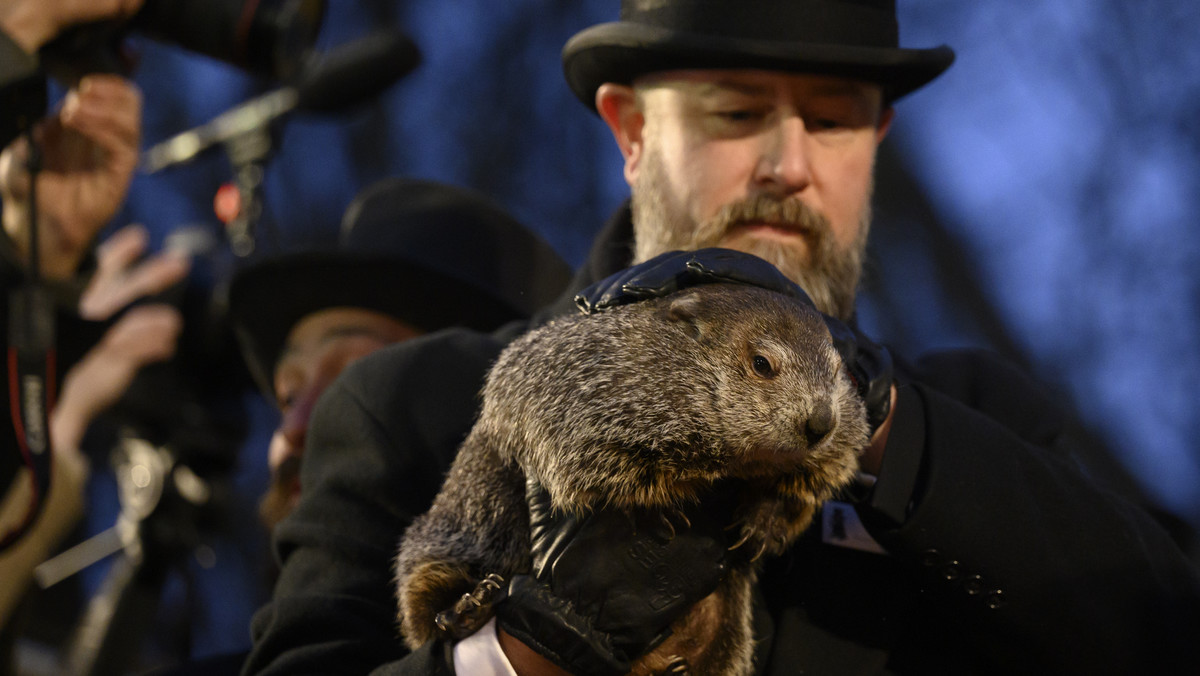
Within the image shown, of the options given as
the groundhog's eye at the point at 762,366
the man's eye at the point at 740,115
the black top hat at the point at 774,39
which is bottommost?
the groundhog's eye at the point at 762,366

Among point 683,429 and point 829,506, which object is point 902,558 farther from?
point 683,429

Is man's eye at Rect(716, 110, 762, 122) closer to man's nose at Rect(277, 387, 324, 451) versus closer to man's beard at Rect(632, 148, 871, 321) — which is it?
man's beard at Rect(632, 148, 871, 321)

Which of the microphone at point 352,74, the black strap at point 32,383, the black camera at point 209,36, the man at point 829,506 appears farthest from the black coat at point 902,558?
the microphone at point 352,74

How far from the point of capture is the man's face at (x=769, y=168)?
2117 millimetres

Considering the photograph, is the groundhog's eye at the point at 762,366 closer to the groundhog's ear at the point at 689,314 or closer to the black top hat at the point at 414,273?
the groundhog's ear at the point at 689,314

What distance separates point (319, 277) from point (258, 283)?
0.84 ft

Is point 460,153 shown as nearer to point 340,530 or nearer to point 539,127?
point 539,127

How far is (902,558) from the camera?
5.57ft

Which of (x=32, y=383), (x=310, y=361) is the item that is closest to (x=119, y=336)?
(x=310, y=361)

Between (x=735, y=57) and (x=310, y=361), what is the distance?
76.3 inches

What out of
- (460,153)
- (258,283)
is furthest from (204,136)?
(460,153)

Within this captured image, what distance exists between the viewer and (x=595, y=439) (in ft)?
4.97

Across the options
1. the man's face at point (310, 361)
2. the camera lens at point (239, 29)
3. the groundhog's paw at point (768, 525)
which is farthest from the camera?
the man's face at point (310, 361)

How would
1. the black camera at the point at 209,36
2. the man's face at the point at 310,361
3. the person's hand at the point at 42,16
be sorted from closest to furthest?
the person's hand at the point at 42,16 → the black camera at the point at 209,36 → the man's face at the point at 310,361
